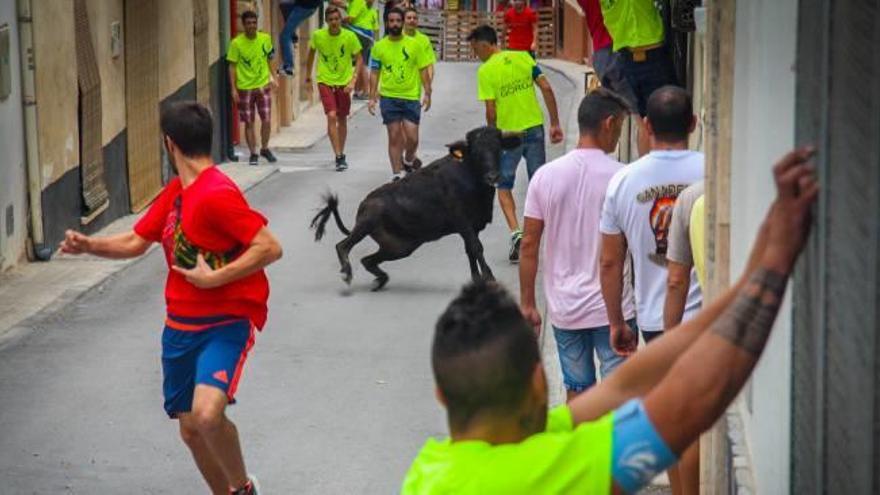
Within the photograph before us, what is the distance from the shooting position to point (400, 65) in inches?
889

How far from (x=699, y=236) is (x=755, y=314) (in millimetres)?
4409

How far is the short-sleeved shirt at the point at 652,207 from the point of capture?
27.4ft

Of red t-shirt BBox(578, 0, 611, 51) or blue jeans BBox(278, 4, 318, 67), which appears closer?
red t-shirt BBox(578, 0, 611, 51)

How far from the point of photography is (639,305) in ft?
27.9

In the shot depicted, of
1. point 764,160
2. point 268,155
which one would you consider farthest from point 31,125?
point 764,160

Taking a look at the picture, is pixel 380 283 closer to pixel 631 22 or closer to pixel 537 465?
pixel 631 22

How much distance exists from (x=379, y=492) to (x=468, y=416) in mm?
5880

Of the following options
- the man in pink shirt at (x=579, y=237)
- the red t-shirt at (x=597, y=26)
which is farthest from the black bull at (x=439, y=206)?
the man in pink shirt at (x=579, y=237)

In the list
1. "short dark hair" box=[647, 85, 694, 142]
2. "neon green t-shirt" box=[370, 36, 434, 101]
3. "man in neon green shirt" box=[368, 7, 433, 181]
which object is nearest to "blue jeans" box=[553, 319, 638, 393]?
"short dark hair" box=[647, 85, 694, 142]

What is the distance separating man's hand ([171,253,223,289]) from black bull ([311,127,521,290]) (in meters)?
6.69

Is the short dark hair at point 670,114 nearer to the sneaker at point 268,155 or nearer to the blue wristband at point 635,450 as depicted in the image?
the blue wristband at point 635,450

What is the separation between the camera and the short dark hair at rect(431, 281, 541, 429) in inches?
145

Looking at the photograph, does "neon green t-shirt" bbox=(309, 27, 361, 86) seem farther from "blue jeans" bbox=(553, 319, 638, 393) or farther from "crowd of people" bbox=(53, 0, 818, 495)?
"blue jeans" bbox=(553, 319, 638, 393)

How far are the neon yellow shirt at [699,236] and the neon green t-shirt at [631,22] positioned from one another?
18.1ft
